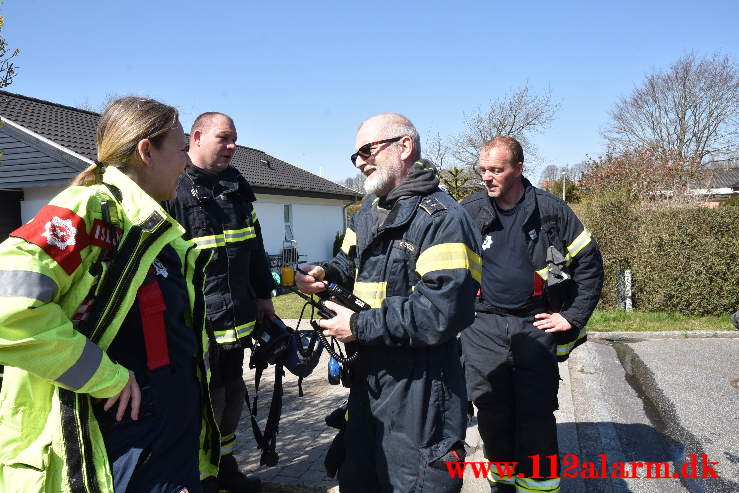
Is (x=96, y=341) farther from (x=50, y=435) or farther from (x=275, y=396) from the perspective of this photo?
(x=275, y=396)

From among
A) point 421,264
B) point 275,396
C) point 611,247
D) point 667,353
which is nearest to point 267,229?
point 611,247

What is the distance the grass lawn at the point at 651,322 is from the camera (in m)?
8.00

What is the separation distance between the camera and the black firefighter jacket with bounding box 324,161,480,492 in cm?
195

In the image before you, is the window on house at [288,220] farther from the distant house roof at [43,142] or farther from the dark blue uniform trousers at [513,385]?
the dark blue uniform trousers at [513,385]

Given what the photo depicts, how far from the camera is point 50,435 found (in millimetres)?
1355

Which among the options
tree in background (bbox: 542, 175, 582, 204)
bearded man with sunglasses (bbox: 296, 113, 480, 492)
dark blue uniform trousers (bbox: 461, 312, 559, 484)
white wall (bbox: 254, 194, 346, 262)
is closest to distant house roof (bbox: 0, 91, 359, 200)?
white wall (bbox: 254, 194, 346, 262)

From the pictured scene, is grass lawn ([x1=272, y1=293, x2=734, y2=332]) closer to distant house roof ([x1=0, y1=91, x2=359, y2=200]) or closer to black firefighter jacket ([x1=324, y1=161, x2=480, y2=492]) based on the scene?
black firefighter jacket ([x1=324, y1=161, x2=480, y2=492])

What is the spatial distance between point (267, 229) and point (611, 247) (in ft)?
40.0

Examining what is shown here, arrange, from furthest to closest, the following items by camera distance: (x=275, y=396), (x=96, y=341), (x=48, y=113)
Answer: (x=48, y=113) < (x=275, y=396) < (x=96, y=341)

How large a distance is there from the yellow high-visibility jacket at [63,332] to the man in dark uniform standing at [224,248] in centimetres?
150

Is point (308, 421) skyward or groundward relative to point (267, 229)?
groundward

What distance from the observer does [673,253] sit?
342 inches

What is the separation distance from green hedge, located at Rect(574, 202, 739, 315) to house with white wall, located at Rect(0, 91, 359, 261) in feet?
31.0

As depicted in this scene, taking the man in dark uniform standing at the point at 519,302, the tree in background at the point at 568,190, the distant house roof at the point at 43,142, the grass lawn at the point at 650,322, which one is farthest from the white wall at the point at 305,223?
the man in dark uniform standing at the point at 519,302
